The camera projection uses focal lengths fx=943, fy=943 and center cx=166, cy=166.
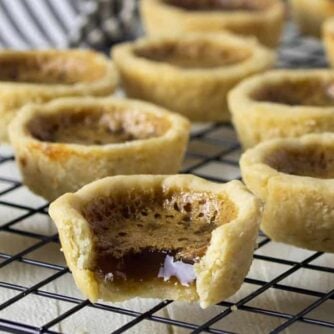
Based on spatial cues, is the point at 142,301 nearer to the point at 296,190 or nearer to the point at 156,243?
the point at 156,243

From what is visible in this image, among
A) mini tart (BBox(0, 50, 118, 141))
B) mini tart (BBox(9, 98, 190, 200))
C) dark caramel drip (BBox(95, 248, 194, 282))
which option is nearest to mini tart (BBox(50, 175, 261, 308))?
dark caramel drip (BBox(95, 248, 194, 282))

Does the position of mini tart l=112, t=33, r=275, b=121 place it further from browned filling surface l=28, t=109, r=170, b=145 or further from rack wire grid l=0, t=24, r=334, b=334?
rack wire grid l=0, t=24, r=334, b=334

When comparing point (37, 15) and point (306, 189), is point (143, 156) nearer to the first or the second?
point (306, 189)

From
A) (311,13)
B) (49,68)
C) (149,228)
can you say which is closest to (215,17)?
(311,13)

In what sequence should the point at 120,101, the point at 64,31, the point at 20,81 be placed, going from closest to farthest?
the point at 120,101 < the point at 20,81 < the point at 64,31

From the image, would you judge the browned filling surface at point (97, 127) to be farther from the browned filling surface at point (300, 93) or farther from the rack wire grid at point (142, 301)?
the browned filling surface at point (300, 93)

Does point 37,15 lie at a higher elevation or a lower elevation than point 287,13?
higher

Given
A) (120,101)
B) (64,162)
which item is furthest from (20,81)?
(64,162)
